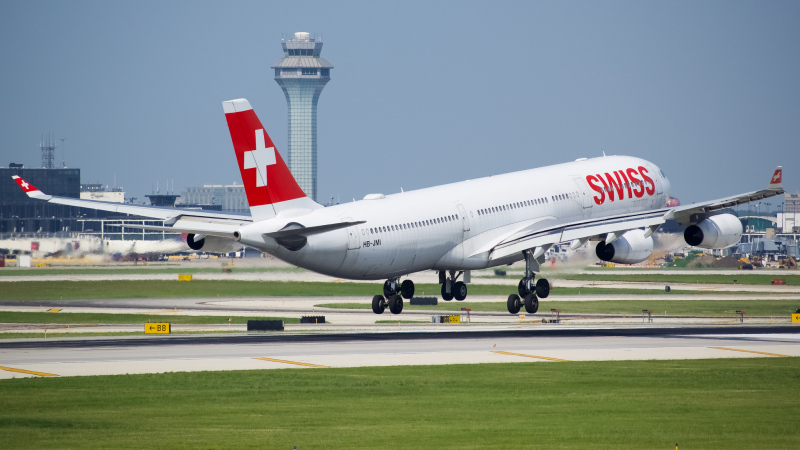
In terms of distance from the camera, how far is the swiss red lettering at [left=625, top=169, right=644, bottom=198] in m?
74.4

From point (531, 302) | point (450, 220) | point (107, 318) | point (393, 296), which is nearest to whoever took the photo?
point (450, 220)

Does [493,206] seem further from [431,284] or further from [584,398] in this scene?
[431,284]

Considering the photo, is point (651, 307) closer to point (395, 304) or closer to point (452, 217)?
point (395, 304)

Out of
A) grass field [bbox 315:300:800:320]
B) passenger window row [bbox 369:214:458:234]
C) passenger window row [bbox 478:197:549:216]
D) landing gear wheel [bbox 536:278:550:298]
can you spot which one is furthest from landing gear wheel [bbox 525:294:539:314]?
grass field [bbox 315:300:800:320]

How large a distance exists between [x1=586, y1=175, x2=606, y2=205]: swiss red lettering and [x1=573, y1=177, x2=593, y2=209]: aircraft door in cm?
44

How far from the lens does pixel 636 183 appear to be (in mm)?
74500

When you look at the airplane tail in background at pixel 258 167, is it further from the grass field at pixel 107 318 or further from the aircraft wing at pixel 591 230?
the grass field at pixel 107 318

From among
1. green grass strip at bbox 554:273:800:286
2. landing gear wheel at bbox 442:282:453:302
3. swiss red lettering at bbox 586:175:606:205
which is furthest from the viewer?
green grass strip at bbox 554:273:800:286

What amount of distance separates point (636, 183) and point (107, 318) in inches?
1506

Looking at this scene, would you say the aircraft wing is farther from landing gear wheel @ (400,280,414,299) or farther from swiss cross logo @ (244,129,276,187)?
swiss cross logo @ (244,129,276,187)

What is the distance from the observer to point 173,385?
41.2 metres

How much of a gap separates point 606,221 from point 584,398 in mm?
29077

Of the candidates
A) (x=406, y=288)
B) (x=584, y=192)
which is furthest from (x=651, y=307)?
(x=406, y=288)

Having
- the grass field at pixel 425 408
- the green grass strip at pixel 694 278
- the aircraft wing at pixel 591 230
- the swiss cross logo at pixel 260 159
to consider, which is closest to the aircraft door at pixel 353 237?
the swiss cross logo at pixel 260 159
